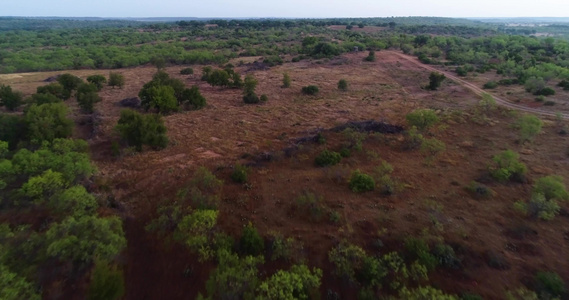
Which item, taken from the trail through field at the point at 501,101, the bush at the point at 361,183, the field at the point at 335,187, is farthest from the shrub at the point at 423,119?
the trail through field at the point at 501,101

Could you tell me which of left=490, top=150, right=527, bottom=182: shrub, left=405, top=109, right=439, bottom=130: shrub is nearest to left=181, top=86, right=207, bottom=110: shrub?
left=405, top=109, right=439, bottom=130: shrub

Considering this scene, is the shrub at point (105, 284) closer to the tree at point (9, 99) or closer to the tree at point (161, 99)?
the tree at point (161, 99)

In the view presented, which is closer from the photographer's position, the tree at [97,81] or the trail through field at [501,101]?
the trail through field at [501,101]

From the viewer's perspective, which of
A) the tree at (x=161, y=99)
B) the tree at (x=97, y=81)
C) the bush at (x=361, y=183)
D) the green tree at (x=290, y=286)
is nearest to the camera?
the green tree at (x=290, y=286)

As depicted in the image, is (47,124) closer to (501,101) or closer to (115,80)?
(115,80)

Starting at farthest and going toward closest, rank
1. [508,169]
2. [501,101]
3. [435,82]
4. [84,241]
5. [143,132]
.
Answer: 1. [435,82]
2. [501,101]
3. [143,132]
4. [508,169]
5. [84,241]

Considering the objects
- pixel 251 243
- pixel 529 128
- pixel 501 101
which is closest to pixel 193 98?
pixel 251 243

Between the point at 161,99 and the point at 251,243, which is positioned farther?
the point at 161,99

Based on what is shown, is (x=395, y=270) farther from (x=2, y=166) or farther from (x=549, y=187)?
(x=2, y=166)
